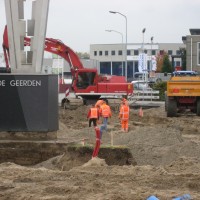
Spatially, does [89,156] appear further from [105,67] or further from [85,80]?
[105,67]

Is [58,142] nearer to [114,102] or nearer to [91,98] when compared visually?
[91,98]

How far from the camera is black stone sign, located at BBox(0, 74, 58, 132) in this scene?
49.8ft

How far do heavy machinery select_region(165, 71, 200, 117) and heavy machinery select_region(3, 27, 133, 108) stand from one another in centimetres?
650

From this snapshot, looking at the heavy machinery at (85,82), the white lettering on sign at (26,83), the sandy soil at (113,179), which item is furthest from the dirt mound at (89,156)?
the heavy machinery at (85,82)

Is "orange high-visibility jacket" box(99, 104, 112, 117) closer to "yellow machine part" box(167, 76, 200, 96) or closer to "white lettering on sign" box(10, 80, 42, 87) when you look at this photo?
"yellow machine part" box(167, 76, 200, 96)

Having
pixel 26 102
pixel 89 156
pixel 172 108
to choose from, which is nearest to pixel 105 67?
pixel 172 108

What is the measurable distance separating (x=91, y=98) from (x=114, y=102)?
3.03 meters

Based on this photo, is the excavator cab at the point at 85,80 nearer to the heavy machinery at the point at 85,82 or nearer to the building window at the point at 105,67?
the heavy machinery at the point at 85,82

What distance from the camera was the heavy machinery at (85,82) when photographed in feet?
120

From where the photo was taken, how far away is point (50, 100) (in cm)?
1543

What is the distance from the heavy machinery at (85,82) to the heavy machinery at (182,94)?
6502 mm

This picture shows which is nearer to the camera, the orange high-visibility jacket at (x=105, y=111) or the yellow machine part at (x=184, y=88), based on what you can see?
the orange high-visibility jacket at (x=105, y=111)

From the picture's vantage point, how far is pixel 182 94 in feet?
102

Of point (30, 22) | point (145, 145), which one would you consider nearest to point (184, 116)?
point (145, 145)
